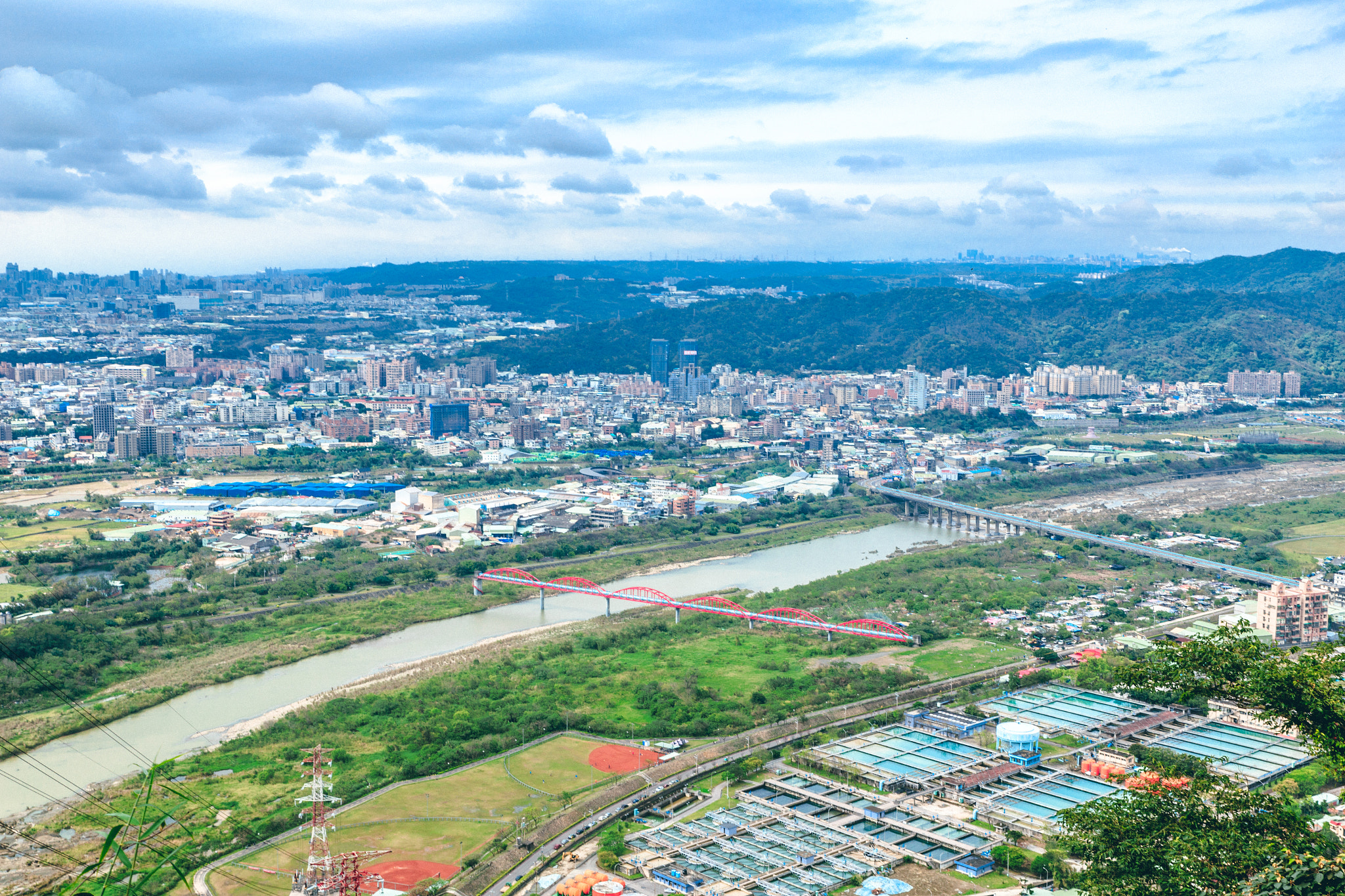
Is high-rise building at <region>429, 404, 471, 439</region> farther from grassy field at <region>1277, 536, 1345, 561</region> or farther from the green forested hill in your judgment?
grassy field at <region>1277, 536, 1345, 561</region>

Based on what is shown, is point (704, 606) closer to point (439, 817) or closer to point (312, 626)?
point (312, 626)

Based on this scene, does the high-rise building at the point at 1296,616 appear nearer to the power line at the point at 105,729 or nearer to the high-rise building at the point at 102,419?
the power line at the point at 105,729

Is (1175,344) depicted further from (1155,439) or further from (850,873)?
(850,873)

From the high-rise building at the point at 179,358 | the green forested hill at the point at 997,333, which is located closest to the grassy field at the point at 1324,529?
the green forested hill at the point at 997,333

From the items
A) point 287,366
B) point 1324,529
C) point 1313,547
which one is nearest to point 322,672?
point 1313,547

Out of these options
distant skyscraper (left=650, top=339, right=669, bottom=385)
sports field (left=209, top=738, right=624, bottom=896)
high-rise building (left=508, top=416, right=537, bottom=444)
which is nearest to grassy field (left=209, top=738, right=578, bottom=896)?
sports field (left=209, top=738, right=624, bottom=896)
